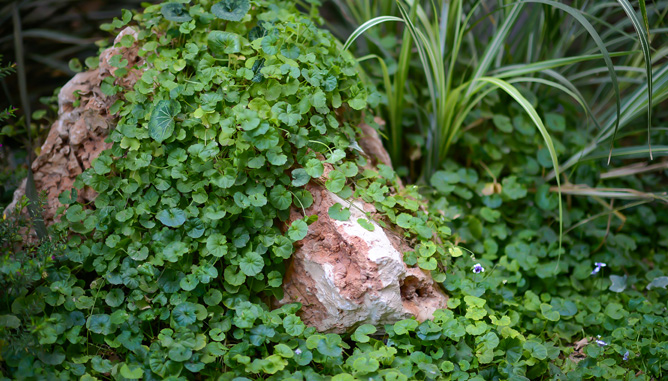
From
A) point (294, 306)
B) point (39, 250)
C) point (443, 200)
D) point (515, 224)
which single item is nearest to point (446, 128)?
point (443, 200)

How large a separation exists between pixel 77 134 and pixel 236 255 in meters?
0.92

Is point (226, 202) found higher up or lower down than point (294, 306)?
higher up

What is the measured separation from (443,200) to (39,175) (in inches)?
71.4

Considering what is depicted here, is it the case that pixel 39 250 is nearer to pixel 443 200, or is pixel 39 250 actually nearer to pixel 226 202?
pixel 226 202

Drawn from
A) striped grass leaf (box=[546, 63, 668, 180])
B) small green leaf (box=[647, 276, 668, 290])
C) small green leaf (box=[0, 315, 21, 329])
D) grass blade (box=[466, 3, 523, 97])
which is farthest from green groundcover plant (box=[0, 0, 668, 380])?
striped grass leaf (box=[546, 63, 668, 180])

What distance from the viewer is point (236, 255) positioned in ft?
6.18

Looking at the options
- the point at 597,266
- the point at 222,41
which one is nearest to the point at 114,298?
the point at 222,41

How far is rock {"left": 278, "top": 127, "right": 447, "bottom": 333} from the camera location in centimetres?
185

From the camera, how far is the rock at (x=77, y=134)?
219cm

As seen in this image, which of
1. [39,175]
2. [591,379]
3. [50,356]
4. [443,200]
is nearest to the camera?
[50,356]

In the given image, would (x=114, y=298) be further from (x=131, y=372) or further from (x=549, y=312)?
(x=549, y=312)

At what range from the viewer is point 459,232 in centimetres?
250

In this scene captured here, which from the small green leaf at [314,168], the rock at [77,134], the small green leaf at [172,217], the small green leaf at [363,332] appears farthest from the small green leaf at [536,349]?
the rock at [77,134]

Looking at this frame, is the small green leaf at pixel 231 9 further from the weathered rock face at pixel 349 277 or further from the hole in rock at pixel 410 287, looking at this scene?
the hole in rock at pixel 410 287
